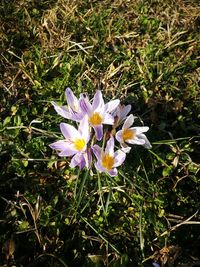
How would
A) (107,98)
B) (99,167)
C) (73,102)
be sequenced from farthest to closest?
(107,98)
(73,102)
(99,167)

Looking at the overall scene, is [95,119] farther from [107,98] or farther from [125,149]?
[107,98]

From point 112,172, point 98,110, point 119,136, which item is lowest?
point 112,172

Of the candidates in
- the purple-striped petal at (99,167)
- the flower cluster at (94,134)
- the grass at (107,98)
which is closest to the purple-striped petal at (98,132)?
the flower cluster at (94,134)

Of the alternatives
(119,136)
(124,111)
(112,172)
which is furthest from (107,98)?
(112,172)

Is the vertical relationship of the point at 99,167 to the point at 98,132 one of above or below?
below

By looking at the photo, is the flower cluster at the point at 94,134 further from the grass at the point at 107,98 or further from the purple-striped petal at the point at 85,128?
the grass at the point at 107,98

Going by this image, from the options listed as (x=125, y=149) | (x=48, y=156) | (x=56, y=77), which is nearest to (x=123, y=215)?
(x=125, y=149)

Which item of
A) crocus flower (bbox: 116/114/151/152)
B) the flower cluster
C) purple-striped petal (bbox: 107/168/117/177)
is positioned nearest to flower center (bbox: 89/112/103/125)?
the flower cluster
